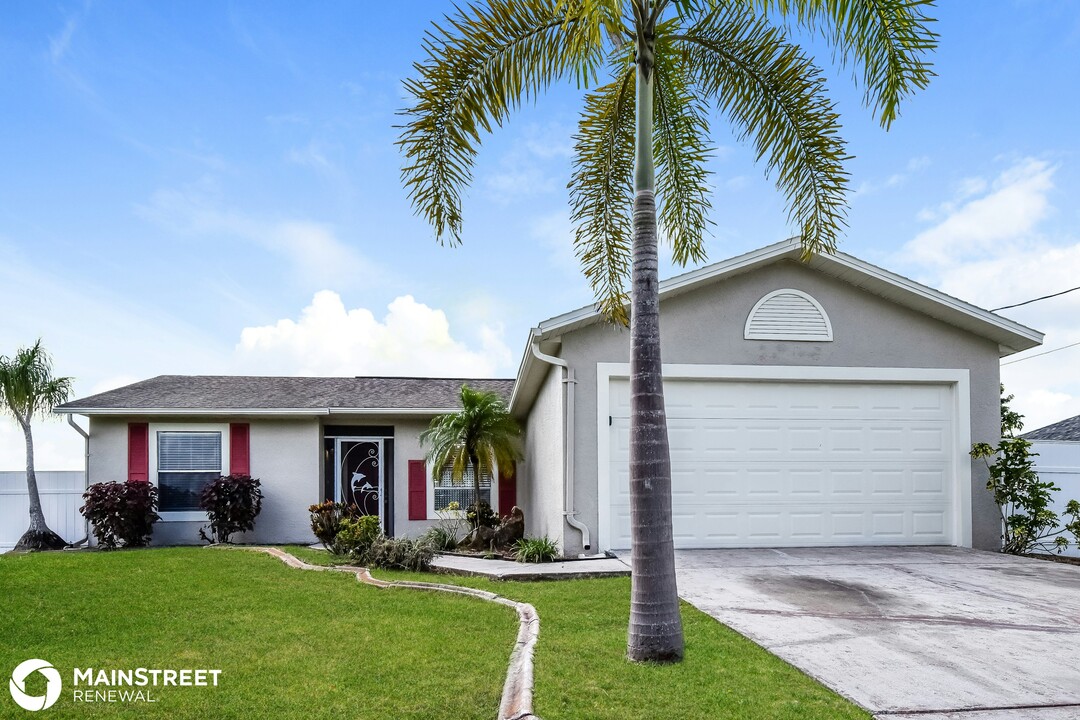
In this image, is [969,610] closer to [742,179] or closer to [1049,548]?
[742,179]

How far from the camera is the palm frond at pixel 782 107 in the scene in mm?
7324

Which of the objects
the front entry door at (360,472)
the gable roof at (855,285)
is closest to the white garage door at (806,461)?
the gable roof at (855,285)

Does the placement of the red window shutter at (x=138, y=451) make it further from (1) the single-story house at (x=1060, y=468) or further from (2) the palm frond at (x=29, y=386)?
(1) the single-story house at (x=1060, y=468)

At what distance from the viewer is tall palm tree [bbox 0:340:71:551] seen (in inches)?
619

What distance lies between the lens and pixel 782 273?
1113cm

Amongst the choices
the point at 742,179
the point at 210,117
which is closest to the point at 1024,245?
the point at 742,179

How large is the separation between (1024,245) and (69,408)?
711 inches

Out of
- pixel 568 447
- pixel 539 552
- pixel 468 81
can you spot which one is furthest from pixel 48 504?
pixel 468 81

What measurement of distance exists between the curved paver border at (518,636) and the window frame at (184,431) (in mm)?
4782

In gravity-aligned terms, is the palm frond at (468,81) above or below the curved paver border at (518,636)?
above

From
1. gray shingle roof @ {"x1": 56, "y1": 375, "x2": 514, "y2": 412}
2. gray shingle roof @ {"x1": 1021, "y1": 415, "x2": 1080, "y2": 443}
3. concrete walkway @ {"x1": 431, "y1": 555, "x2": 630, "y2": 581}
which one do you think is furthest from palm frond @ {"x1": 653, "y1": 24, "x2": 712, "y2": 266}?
gray shingle roof @ {"x1": 1021, "y1": 415, "x2": 1080, "y2": 443}

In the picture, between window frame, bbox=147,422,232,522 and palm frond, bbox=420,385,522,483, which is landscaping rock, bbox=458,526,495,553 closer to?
palm frond, bbox=420,385,522,483

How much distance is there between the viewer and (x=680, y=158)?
8648 mm

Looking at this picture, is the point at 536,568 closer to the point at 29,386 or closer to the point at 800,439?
the point at 800,439
